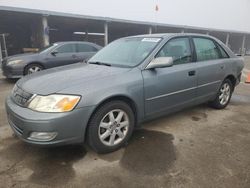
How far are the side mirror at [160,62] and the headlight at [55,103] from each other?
1162 mm

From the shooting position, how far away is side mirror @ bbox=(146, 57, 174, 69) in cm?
296

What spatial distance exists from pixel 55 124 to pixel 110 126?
0.72 m

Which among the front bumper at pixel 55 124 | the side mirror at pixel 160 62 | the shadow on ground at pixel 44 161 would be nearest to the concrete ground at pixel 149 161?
the shadow on ground at pixel 44 161

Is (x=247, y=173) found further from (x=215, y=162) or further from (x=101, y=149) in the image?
(x=101, y=149)

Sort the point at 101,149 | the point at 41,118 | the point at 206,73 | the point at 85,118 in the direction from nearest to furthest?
the point at 41,118 → the point at 85,118 → the point at 101,149 → the point at 206,73

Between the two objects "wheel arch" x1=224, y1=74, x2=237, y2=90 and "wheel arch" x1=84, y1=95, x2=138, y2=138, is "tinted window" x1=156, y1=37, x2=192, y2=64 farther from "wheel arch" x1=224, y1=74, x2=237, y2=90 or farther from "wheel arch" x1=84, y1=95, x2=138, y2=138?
"wheel arch" x1=224, y1=74, x2=237, y2=90

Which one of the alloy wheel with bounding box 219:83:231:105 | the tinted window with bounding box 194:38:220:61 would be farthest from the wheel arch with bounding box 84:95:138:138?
the alloy wheel with bounding box 219:83:231:105


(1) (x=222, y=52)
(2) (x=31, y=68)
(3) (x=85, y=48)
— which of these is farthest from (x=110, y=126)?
(3) (x=85, y=48)

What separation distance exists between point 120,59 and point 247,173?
224 centimetres

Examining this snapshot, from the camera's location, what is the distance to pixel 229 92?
15.1 ft

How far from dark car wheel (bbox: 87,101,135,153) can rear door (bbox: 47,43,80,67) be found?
18.7ft

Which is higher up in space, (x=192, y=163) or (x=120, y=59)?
(x=120, y=59)

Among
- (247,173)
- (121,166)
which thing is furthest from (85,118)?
(247,173)

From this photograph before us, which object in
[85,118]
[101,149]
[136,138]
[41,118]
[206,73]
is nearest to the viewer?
[41,118]
